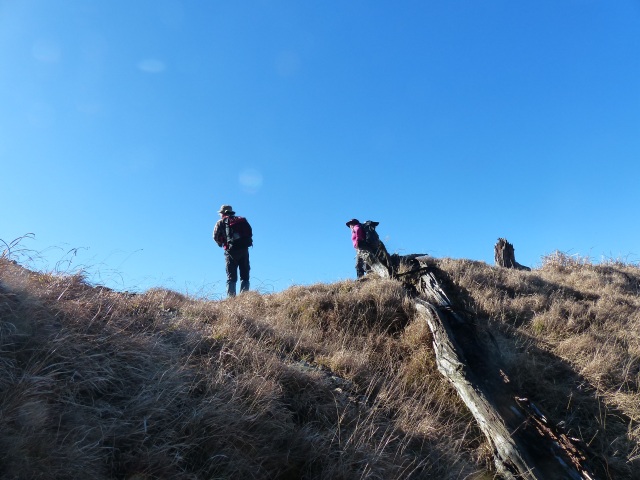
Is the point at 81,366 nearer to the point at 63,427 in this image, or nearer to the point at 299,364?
the point at 63,427

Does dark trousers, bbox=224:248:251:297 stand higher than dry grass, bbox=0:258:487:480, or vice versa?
dark trousers, bbox=224:248:251:297

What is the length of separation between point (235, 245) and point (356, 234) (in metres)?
3.75

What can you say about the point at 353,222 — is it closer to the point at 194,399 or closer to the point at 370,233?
the point at 370,233

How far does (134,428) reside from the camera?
301cm

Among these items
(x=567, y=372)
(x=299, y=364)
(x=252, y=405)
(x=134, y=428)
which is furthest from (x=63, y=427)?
(x=567, y=372)

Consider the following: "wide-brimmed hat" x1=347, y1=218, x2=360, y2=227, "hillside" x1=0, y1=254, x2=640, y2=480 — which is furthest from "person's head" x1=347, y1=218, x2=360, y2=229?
"hillside" x1=0, y1=254, x2=640, y2=480

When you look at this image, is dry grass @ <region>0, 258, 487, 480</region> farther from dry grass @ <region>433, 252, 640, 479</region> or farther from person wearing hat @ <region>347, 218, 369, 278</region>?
person wearing hat @ <region>347, 218, 369, 278</region>

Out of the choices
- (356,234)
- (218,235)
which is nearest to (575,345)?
(356,234)

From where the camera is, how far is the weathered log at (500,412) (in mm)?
3814

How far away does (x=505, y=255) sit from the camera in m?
13.4

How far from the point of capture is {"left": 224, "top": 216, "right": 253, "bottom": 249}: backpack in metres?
10.6

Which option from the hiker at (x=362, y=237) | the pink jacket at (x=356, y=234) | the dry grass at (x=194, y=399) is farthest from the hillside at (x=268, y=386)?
the pink jacket at (x=356, y=234)

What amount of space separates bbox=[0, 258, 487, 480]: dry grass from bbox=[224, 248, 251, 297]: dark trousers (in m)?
4.99

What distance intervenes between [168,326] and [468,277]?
241 inches
